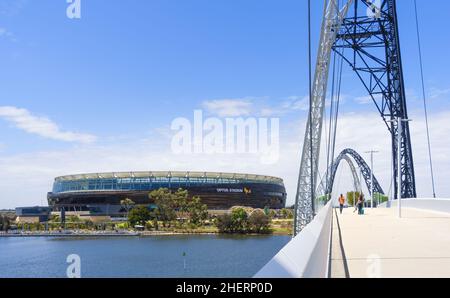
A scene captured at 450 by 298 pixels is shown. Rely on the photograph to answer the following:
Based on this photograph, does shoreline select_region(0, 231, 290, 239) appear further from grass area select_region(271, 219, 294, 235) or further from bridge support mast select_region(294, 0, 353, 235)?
bridge support mast select_region(294, 0, 353, 235)

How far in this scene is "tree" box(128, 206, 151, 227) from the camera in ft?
354

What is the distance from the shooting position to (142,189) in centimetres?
12306

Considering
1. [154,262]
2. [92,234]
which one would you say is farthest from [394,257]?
[92,234]

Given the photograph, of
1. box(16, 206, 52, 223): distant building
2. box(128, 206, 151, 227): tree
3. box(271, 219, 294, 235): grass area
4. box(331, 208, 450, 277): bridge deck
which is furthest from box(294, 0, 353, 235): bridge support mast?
box(16, 206, 52, 223): distant building

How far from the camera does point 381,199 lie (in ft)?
219

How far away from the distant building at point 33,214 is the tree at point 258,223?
57.1m

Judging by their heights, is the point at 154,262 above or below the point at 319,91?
below

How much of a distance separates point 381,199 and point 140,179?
243ft

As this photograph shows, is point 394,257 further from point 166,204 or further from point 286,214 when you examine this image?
point 286,214

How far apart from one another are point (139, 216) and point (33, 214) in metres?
36.8

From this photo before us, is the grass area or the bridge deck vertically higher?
the bridge deck

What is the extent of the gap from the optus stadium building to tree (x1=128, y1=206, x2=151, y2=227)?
11.0 m

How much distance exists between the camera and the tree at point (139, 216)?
354ft
